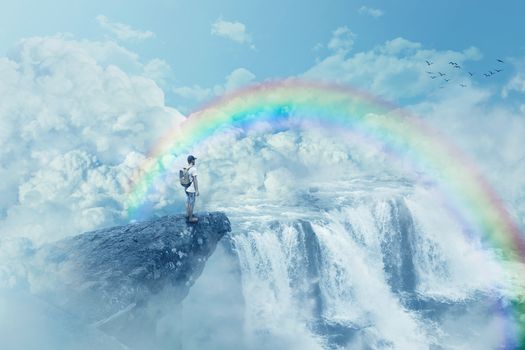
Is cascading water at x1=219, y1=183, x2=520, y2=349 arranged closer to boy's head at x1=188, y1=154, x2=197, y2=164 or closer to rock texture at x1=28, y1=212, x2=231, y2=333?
rock texture at x1=28, y1=212, x2=231, y2=333

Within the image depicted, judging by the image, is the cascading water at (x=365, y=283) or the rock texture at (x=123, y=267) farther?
the cascading water at (x=365, y=283)

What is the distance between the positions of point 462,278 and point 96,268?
40789mm

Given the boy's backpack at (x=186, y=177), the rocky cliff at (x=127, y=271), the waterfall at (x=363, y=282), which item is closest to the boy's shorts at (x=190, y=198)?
the boy's backpack at (x=186, y=177)

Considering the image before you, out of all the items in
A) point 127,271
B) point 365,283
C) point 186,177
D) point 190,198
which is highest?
point 186,177

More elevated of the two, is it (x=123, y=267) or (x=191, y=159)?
(x=191, y=159)

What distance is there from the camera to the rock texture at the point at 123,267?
1544 cm

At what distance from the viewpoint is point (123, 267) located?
17.1 meters

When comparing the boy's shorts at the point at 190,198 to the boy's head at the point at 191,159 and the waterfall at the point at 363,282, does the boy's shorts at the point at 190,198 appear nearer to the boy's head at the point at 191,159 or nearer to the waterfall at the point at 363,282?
the boy's head at the point at 191,159

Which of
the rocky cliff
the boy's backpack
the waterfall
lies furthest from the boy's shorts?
the waterfall

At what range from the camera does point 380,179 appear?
248 ft

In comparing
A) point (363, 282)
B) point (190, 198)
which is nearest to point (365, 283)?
point (363, 282)

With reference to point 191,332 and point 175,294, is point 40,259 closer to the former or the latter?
point 175,294

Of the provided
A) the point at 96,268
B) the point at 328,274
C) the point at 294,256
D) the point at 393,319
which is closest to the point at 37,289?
the point at 96,268

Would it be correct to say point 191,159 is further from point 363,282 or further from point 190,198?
point 363,282
